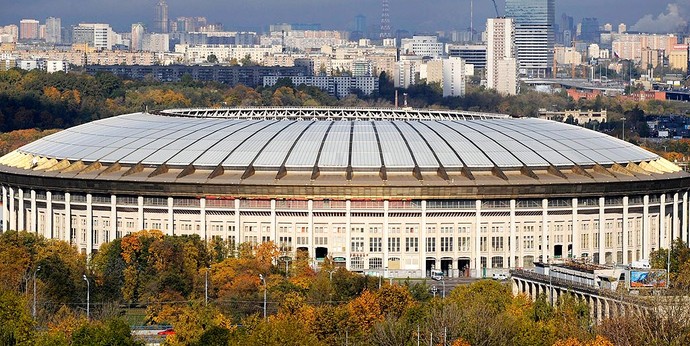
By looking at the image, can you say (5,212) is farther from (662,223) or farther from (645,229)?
(662,223)

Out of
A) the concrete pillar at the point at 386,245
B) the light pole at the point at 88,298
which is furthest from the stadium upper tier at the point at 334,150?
the light pole at the point at 88,298

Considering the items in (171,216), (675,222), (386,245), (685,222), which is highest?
(171,216)

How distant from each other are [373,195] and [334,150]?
3.84 m

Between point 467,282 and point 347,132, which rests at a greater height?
point 347,132

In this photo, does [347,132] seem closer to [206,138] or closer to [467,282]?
[206,138]

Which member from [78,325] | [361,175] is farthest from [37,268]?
[361,175]

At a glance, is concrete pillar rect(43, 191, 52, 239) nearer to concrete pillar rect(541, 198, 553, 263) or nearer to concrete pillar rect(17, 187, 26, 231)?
concrete pillar rect(17, 187, 26, 231)

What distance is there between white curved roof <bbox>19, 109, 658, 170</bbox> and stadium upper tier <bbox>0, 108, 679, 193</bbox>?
4 cm

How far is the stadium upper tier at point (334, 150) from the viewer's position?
8362 centimetres

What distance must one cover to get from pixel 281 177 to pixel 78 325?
71.3 feet

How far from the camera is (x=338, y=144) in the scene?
85812 millimetres

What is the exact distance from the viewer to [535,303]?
6806 centimetres

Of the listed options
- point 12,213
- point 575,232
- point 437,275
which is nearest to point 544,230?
→ point 575,232

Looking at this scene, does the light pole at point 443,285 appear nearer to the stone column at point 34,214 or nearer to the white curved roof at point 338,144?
the white curved roof at point 338,144
